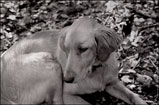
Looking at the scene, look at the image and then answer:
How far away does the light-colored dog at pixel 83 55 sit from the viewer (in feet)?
13.1

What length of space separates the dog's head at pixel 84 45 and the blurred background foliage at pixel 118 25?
955 mm

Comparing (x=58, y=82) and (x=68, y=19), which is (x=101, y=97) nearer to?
(x=58, y=82)

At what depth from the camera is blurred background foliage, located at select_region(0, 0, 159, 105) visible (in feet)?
17.2

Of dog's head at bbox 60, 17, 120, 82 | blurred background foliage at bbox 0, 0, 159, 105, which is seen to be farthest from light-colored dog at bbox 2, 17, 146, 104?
blurred background foliage at bbox 0, 0, 159, 105

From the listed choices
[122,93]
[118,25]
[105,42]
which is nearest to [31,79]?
[105,42]

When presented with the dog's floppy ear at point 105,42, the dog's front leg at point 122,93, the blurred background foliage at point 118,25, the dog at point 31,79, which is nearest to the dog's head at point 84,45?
the dog's floppy ear at point 105,42

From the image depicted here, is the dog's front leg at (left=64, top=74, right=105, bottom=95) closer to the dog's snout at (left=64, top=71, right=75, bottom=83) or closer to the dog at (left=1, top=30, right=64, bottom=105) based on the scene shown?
the dog at (left=1, top=30, right=64, bottom=105)

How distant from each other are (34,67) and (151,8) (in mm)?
3000

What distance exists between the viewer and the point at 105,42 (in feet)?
13.6

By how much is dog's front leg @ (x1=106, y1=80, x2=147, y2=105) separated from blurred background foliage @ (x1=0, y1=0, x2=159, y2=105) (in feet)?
0.35

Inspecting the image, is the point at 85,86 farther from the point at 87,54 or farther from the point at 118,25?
the point at 118,25

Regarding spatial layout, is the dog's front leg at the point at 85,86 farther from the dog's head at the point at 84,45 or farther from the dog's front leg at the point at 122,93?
the dog's head at the point at 84,45

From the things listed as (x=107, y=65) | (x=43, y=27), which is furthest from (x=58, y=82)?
(x=43, y=27)

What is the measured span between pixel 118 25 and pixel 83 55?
2393 mm
